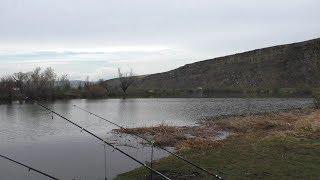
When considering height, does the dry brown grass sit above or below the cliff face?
below

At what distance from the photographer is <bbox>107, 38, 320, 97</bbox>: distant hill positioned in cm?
14838

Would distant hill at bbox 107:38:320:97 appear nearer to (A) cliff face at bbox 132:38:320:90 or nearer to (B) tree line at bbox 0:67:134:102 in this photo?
(A) cliff face at bbox 132:38:320:90

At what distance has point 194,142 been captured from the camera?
25.6m

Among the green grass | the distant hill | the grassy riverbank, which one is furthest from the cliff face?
the green grass

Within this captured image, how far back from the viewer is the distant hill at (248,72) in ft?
487

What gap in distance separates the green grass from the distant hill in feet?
378

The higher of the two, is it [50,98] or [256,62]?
[256,62]

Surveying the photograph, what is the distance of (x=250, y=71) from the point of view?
16388cm

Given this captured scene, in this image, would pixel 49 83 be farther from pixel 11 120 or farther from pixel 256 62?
pixel 256 62

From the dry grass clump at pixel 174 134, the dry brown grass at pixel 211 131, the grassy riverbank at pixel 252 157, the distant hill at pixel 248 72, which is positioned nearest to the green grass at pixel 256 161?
the grassy riverbank at pixel 252 157

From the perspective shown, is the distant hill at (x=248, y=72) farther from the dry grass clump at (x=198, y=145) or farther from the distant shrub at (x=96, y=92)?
the dry grass clump at (x=198, y=145)

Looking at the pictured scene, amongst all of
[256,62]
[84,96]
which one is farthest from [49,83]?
[256,62]

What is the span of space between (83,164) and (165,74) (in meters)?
169

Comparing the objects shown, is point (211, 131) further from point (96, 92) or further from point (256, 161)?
point (96, 92)
